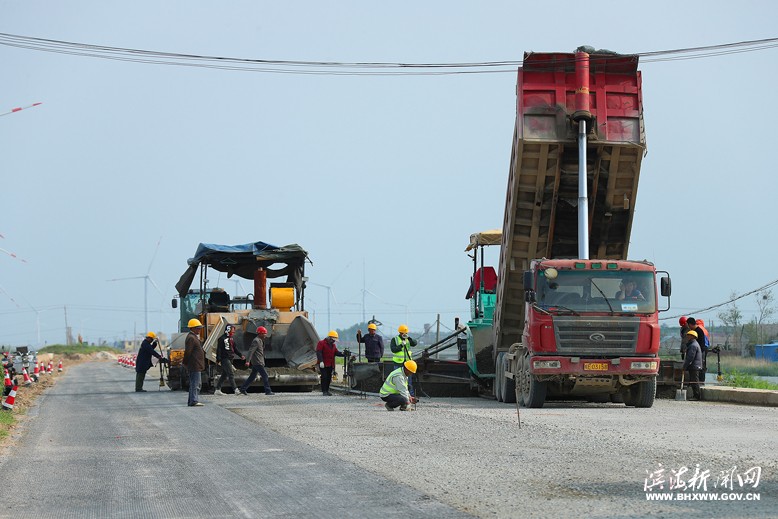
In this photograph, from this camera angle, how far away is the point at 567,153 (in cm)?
1883

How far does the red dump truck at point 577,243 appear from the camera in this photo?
1784 centimetres

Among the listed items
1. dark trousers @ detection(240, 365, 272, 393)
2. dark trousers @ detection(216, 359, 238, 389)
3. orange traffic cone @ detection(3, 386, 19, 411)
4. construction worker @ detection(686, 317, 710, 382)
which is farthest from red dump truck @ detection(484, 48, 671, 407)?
orange traffic cone @ detection(3, 386, 19, 411)

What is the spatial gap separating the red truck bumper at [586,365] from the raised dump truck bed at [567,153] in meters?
2.79

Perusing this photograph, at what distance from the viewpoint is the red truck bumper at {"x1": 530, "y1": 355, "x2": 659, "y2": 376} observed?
58.3ft

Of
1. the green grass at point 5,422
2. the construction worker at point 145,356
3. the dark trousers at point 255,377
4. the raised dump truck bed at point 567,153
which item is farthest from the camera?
the construction worker at point 145,356

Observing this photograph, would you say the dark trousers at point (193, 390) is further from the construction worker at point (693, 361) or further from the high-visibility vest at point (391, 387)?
the construction worker at point (693, 361)

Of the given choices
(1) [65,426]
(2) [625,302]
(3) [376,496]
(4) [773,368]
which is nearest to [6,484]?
(3) [376,496]

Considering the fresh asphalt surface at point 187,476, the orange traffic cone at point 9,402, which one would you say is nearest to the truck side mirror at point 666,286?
the fresh asphalt surface at point 187,476

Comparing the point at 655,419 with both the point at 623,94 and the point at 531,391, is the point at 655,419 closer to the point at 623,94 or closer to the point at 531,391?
the point at 531,391

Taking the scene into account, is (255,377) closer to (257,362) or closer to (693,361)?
(257,362)

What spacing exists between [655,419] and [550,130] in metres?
5.63

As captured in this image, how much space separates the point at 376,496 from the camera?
8352mm

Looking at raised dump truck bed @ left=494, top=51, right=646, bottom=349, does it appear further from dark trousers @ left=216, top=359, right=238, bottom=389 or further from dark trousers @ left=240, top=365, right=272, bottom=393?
dark trousers @ left=216, top=359, right=238, bottom=389

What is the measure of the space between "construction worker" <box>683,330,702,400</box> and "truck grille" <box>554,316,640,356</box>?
3370mm
